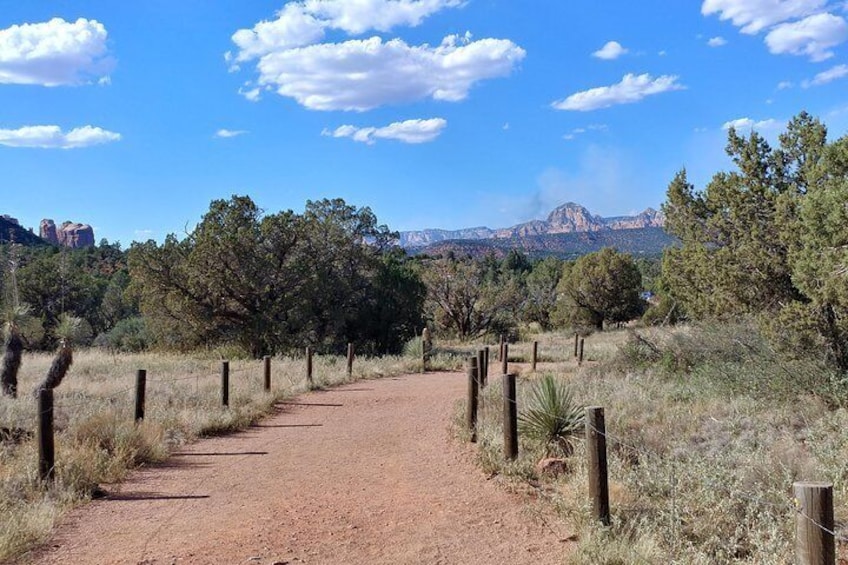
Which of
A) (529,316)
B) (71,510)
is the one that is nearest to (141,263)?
(71,510)

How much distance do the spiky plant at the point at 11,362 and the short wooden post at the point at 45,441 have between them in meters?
8.57

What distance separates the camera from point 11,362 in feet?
50.5

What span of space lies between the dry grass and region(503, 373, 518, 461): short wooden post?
479 centimetres

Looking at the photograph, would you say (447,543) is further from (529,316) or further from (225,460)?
(529,316)

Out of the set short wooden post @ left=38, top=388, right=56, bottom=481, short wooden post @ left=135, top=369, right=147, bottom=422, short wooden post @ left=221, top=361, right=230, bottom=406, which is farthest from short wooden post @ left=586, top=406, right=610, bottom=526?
short wooden post @ left=221, top=361, right=230, bottom=406

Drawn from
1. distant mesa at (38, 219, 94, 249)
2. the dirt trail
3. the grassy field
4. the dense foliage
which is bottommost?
the dirt trail

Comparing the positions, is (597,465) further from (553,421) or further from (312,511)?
(553,421)

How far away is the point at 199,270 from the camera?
2698cm

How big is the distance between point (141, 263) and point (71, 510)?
21.7 metres

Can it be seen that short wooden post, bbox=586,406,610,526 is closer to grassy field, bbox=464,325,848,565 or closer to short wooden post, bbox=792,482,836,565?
grassy field, bbox=464,325,848,565

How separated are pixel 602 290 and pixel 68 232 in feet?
490

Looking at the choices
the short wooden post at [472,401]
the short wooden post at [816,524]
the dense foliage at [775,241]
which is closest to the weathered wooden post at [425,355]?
the dense foliage at [775,241]

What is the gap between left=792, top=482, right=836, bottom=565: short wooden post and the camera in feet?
11.8

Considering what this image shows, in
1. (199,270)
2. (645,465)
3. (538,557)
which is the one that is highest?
(199,270)
